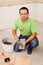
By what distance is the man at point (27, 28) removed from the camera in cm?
210

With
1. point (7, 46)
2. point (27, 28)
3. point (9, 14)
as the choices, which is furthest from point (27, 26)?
point (9, 14)

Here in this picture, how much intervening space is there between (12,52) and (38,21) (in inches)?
51.3

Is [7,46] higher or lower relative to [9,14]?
lower

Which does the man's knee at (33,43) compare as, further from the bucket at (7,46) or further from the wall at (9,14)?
the wall at (9,14)

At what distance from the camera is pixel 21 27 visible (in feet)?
7.20

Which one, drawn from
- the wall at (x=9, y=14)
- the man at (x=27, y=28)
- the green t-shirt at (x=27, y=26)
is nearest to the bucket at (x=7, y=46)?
the man at (x=27, y=28)

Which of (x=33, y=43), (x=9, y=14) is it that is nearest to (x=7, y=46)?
(x=33, y=43)

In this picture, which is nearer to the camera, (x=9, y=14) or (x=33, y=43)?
(x=33, y=43)

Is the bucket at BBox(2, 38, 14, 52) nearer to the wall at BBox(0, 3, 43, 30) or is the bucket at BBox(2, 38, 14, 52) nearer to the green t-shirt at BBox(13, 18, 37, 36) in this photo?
the green t-shirt at BBox(13, 18, 37, 36)

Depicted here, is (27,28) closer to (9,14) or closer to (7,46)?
(7,46)

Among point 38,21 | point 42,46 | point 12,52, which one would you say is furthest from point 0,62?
point 38,21

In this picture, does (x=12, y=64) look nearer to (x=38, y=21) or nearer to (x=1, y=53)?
(x=1, y=53)

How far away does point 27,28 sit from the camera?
7.16ft

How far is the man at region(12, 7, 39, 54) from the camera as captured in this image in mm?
2098
